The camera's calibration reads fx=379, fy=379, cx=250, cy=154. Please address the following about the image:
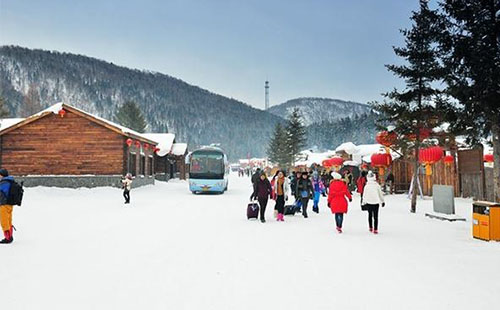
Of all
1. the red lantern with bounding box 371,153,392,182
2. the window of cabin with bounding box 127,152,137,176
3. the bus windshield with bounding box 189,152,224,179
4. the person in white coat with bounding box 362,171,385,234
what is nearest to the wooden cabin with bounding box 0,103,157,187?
the window of cabin with bounding box 127,152,137,176

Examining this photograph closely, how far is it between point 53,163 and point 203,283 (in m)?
23.4

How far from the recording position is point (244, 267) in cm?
624

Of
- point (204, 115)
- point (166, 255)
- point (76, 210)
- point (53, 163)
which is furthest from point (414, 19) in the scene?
point (204, 115)

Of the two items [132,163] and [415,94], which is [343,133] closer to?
[132,163]

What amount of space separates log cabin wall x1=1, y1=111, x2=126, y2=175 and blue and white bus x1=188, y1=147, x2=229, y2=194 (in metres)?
5.25

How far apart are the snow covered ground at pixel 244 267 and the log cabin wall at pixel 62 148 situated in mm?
14950

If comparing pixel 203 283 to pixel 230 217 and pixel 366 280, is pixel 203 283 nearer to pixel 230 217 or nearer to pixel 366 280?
pixel 366 280

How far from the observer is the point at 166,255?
711 centimetres

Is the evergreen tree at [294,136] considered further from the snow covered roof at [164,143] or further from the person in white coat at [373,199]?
the person in white coat at [373,199]

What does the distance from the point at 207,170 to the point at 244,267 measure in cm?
1861

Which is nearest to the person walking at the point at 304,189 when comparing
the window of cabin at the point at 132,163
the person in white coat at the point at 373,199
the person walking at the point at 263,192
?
the person walking at the point at 263,192

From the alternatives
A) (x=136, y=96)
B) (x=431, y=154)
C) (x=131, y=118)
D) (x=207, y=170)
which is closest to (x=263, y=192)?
(x=431, y=154)

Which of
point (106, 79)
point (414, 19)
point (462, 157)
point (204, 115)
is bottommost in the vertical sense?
point (462, 157)

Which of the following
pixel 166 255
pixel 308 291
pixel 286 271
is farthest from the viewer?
pixel 166 255
